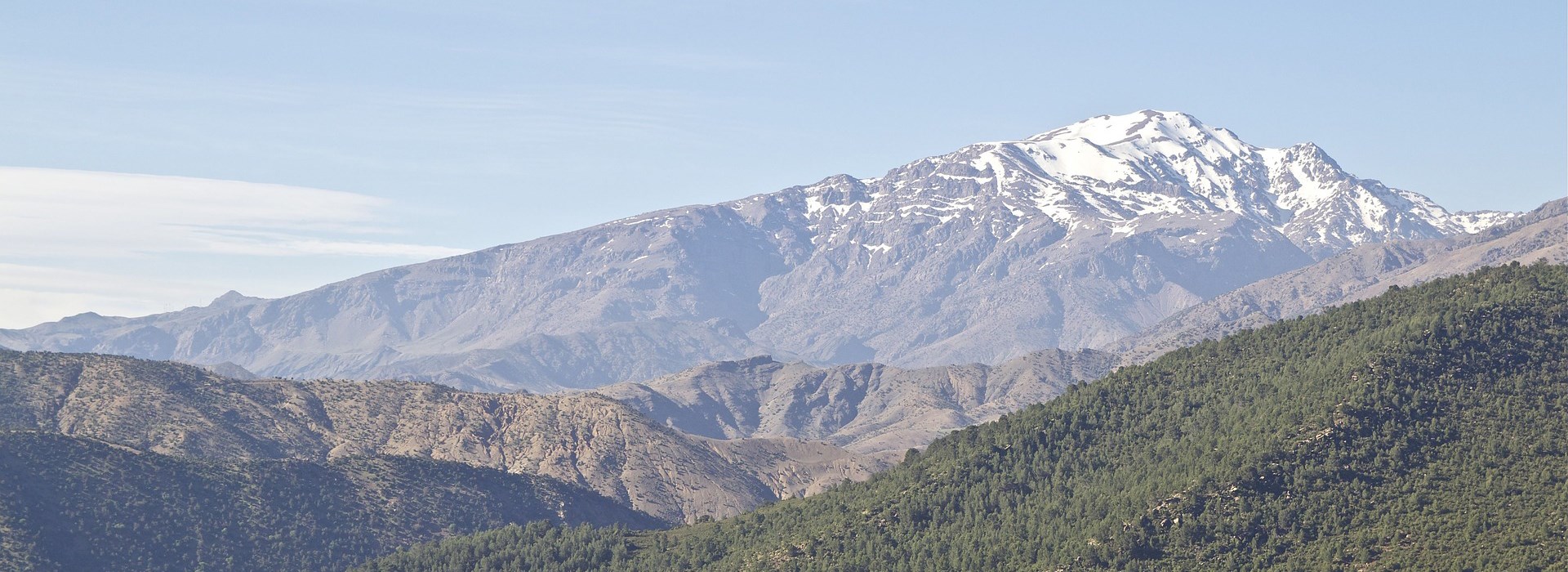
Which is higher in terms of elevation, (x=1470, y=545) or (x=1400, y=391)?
(x=1400, y=391)

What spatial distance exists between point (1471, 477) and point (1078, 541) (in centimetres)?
3880

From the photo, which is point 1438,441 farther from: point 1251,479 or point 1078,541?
point 1078,541

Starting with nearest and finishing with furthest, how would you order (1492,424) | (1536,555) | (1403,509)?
(1536,555) < (1403,509) < (1492,424)

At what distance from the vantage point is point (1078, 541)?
18838 cm

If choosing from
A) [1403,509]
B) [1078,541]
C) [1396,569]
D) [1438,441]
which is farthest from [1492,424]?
[1078,541]

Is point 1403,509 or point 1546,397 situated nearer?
point 1403,509

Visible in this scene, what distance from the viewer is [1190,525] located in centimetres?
18188

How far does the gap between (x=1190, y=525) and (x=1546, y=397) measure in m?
41.4

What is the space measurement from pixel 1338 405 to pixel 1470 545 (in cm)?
3215

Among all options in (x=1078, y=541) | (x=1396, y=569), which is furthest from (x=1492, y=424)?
(x=1078, y=541)

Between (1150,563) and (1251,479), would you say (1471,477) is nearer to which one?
(1251,479)

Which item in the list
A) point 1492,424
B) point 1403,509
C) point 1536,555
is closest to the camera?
point 1536,555

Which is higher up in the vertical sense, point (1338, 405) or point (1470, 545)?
point (1338, 405)

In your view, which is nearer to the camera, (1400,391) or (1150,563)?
(1150,563)
